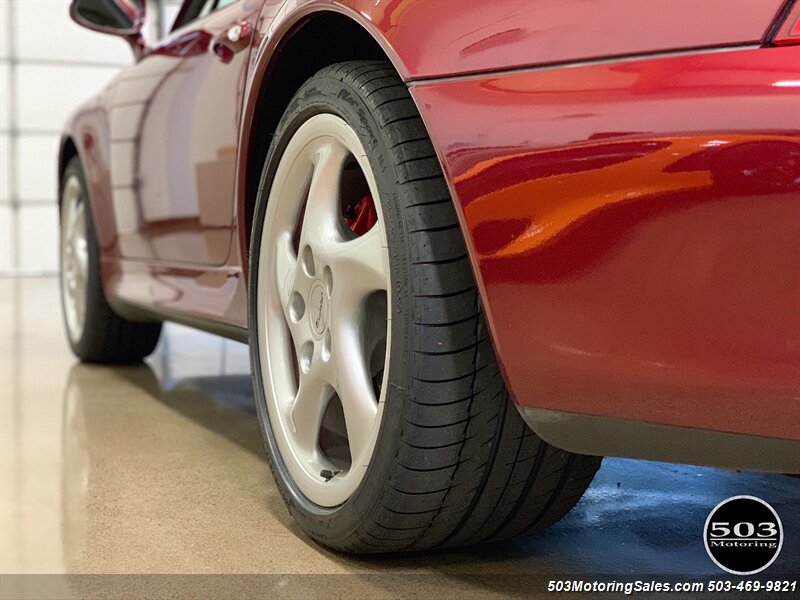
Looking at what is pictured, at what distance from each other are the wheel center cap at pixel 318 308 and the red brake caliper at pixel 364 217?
0.33 ft

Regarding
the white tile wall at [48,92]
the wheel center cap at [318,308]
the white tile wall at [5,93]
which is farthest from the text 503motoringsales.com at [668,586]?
the white tile wall at [5,93]

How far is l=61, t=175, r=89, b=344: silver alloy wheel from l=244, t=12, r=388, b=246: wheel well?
1.47m

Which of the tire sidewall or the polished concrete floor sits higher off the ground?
the tire sidewall

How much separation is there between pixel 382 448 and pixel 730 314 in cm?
50

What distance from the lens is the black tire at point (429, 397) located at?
120cm

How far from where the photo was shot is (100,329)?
3139mm

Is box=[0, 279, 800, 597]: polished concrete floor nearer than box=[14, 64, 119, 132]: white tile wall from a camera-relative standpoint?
Yes

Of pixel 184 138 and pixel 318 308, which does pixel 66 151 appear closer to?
pixel 184 138

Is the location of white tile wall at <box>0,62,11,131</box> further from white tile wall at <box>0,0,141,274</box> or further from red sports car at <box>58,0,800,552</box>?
red sports car at <box>58,0,800,552</box>

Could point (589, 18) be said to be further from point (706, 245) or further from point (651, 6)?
point (706, 245)

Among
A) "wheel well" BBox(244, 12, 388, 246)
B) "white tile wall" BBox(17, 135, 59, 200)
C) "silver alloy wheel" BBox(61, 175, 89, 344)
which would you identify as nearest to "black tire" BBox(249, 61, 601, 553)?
"wheel well" BBox(244, 12, 388, 246)

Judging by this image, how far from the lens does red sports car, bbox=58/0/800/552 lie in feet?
3.03

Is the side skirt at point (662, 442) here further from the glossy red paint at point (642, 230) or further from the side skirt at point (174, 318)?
the side skirt at point (174, 318)

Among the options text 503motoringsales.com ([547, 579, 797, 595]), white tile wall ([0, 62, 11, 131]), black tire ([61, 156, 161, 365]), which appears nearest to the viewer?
text 503motoringsales.com ([547, 579, 797, 595])
